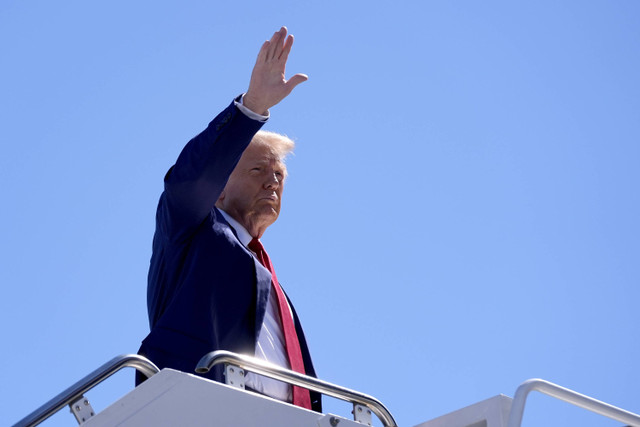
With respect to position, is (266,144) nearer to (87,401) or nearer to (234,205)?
(234,205)

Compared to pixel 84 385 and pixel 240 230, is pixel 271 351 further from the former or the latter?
pixel 84 385

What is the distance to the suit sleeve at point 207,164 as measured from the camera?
485 cm

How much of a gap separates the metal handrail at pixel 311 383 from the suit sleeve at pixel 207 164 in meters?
1.11

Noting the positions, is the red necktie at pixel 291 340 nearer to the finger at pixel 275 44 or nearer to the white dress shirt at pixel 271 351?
the white dress shirt at pixel 271 351

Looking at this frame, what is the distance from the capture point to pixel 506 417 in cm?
395

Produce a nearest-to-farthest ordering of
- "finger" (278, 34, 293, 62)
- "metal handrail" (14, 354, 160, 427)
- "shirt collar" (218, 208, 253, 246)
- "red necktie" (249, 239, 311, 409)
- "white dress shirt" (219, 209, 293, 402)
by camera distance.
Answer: "metal handrail" (14, 354, 160, 427) → "white dress shirt" (219, 209, 293, 402) → "red necktie" (249, 239, 311, 409) → "finger" (278, 34, 293, 62) → "shirt collar" (218, 208, 253, 246)

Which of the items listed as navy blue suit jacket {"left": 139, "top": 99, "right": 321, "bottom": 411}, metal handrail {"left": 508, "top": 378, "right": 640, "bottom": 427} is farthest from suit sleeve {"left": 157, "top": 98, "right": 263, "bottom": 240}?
metal handrail {"left": 508, "top": 378, "right": 640, "bottom": 427}

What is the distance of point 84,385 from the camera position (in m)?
3.57

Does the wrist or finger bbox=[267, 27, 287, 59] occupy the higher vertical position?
finger bbox=[267, 27, 287, 59]

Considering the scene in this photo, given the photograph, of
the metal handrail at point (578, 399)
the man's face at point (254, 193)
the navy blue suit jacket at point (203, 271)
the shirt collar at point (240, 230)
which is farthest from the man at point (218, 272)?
the metal handrail at point (578, 399)

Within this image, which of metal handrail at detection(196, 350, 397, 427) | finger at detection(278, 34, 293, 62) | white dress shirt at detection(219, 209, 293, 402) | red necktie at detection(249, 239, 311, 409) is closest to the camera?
metal handrail at detection(196, 350, 397, 427)

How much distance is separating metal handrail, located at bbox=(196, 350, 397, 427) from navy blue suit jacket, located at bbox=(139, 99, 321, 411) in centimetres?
66

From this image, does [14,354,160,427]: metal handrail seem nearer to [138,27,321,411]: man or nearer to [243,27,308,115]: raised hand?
[138,27,321,411]: man

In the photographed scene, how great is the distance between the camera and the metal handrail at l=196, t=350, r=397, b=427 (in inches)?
154
